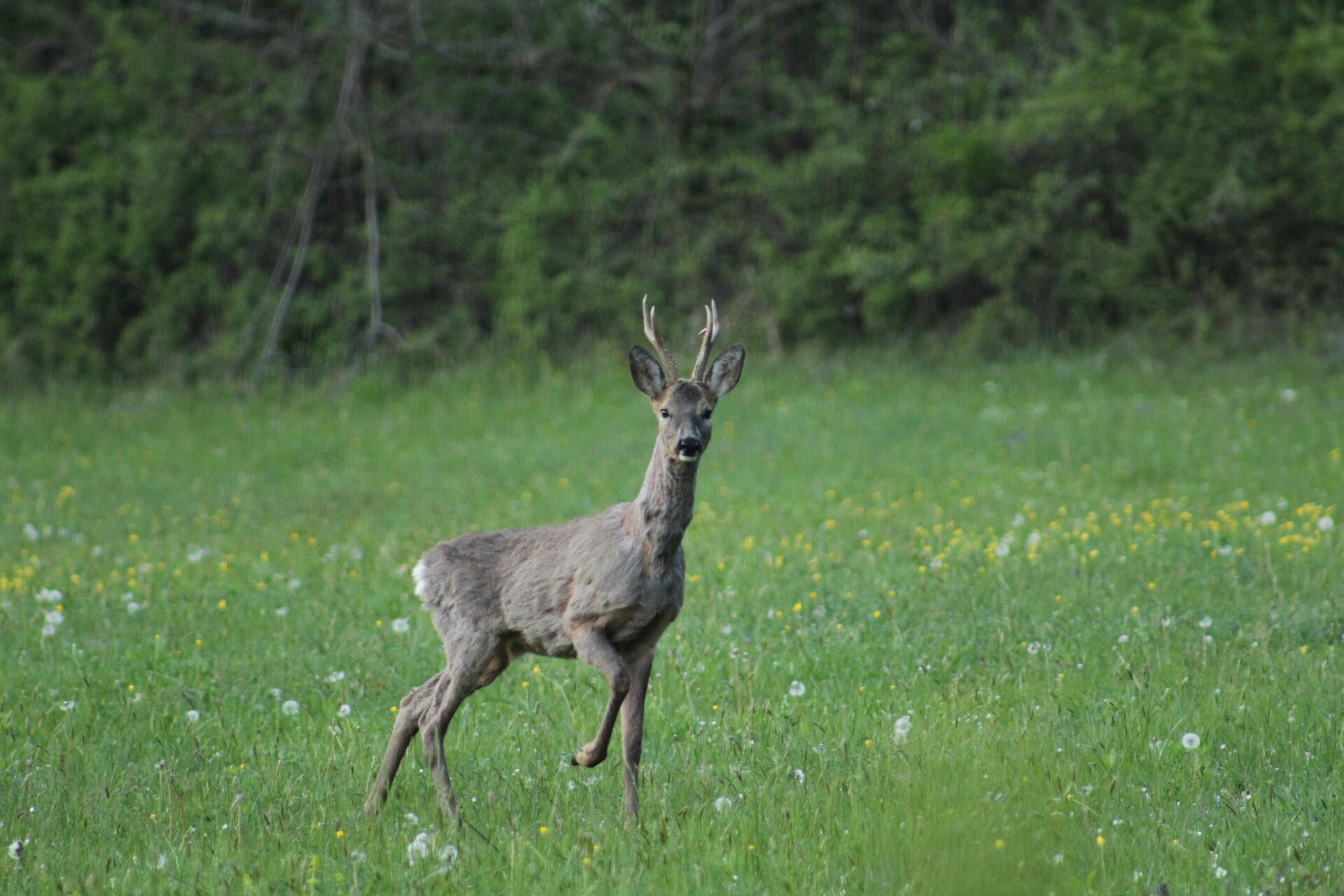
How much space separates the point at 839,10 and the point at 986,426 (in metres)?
8.25

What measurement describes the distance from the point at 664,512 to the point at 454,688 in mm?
999

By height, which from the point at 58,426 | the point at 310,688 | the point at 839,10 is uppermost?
the point at 839,10

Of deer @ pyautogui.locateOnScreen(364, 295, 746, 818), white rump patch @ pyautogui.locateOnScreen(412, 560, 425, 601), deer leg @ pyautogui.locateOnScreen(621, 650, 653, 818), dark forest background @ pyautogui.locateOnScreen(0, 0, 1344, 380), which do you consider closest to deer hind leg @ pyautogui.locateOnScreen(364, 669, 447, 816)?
deer @ pyautogui.locateOnScreen(364, 295, 746, 818)

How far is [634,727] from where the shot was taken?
4.97m

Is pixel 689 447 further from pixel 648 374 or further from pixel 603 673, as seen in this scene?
pixel 603 673

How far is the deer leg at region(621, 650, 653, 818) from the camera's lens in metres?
4.87

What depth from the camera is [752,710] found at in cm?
582

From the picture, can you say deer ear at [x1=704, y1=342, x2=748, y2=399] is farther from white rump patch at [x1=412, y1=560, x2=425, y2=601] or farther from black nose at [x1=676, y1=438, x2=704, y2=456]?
white rump patch at [x1=412, y1=560, x2=425, y2=601]

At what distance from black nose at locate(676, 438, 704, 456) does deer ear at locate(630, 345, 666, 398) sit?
377mm

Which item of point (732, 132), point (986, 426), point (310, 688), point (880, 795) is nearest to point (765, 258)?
point (732, 132)

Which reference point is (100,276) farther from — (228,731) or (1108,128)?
(228,731)

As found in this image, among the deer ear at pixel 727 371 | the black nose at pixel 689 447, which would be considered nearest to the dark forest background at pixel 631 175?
the deer ear at pixel 727 371

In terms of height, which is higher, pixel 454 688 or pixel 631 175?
pixel 454 688

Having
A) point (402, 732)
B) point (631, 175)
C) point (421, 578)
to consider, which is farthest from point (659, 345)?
point (631, 175)
